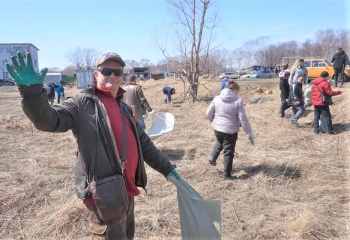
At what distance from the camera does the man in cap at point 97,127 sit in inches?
65.9

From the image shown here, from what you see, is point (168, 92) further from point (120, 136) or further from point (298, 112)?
point (120, 136)

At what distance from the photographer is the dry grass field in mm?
3377

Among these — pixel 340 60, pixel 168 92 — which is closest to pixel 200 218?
pixel 340 60

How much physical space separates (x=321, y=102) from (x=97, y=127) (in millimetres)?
6932

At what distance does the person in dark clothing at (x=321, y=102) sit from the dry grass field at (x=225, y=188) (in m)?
0.32

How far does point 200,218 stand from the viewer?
2.44m

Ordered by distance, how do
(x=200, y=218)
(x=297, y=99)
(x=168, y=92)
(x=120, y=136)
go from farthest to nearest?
(x=168, y=92)
(x=297, y=99)
(x=200, y=218)
(x=120, y=136)

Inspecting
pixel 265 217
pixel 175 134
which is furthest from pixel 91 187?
pixel 175 134

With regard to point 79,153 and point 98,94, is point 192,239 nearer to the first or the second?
point 79,153

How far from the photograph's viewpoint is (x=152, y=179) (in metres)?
4.91

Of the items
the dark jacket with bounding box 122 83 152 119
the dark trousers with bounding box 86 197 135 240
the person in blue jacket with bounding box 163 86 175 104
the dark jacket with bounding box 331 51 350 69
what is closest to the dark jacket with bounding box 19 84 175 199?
the dark trousers with bounding box 86 197 135 240

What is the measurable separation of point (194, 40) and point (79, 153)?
14.7m

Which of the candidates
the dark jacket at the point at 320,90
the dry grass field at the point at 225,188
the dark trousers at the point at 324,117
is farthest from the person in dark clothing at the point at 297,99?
the dark jacket at the point at 320,90

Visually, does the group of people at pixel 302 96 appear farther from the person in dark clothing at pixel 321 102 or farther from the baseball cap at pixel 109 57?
the baseball cap at pixel 109 57
